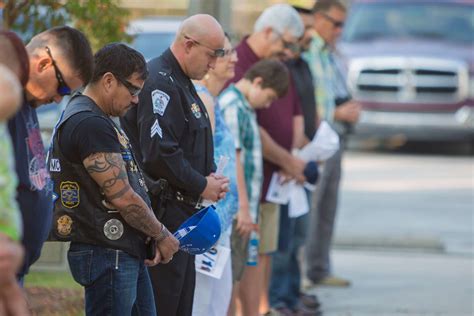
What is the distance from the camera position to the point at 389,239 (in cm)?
1130

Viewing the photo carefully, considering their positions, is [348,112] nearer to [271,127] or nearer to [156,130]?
[271,127]

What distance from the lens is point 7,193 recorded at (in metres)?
3.41

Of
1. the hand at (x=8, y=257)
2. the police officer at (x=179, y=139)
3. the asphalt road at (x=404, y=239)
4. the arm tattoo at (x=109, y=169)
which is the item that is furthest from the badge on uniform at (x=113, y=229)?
the asphalt road at (x=404, y=239)

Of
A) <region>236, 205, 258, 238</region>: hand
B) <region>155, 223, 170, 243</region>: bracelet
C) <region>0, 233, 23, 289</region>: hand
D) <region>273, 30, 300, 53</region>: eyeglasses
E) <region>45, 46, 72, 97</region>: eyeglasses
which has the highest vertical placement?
<region>273, 30, 300, 53</region>: eyeglasses

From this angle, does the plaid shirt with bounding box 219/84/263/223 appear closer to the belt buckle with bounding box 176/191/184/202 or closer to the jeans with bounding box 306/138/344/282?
the belt buckle with bounding box 176/191/184/202

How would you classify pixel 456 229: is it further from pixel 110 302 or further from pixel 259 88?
pixel 110 302

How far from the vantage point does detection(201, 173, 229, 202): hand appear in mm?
5617

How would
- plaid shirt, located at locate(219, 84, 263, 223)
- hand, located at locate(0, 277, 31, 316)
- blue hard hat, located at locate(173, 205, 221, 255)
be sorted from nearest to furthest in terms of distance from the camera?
hand, located at locate(0, 277, 31, 316), blue hard hat, located at locate(173, 205, 221, 255), plaid shirt, located at locate(219, 84, 263, 223)

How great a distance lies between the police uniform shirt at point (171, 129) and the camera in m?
5.52

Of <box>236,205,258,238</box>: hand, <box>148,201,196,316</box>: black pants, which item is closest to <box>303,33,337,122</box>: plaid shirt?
<box>236,205,258,238</box>: hand

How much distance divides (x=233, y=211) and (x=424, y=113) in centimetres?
1155

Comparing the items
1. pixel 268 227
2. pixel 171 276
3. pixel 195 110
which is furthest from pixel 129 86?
pixel 268 227

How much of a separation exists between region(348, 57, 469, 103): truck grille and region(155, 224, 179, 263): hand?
12.7 meters

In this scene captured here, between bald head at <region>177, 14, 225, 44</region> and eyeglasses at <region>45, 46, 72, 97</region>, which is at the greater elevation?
bald head at <region>177, 14, 225, 44</region>
